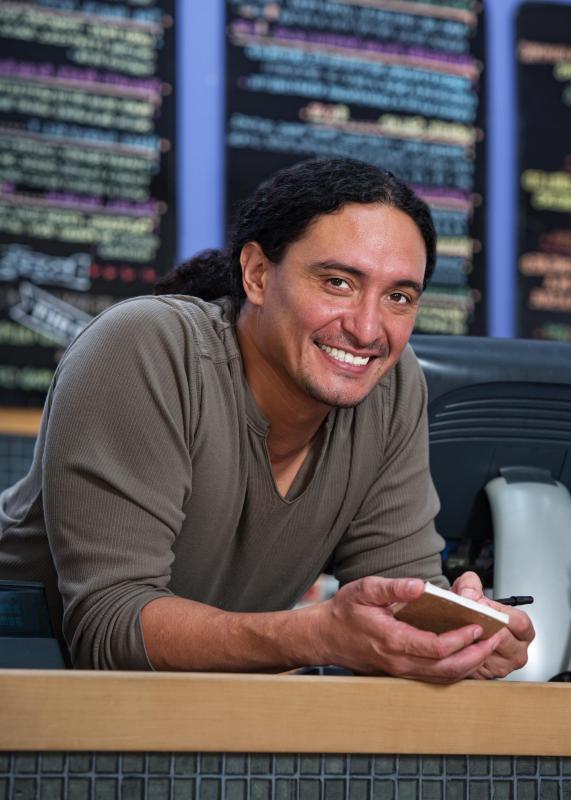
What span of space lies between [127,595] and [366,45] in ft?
6.98

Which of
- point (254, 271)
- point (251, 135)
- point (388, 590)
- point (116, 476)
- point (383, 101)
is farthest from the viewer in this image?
point (383, 101)

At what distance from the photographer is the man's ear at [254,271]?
4.55 feet

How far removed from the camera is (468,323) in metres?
2.92

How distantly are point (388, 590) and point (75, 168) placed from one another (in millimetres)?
1881

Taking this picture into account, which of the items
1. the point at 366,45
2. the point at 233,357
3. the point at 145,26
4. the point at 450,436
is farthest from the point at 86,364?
the point at 366,45

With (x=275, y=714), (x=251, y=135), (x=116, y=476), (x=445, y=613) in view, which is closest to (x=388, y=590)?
(x=445, y=613)

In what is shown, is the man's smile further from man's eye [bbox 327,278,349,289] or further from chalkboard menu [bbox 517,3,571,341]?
chalkboard menu [bbox 517,3,571,341]

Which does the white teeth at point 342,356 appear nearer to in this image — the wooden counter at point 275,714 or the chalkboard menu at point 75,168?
the wooden counter at point 275,714

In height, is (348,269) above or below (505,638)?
above

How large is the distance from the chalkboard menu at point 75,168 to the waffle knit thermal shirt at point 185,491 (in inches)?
43.6

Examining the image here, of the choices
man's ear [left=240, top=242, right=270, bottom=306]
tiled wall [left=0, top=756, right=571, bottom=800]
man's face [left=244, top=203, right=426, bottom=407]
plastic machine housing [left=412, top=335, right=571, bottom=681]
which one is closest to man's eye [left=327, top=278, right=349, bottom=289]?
man's face [left=244, top=203, right=426, bottom=407]

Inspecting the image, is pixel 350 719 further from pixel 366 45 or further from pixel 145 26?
pixel 366 45

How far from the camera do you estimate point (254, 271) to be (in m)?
1.41

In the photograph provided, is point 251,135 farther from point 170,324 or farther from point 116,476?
point 116,476
